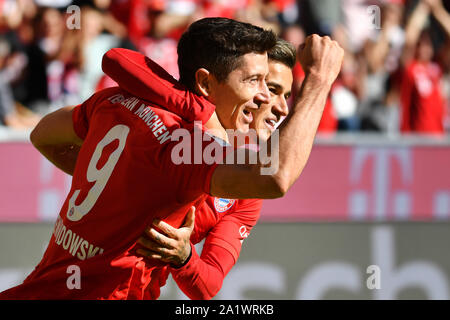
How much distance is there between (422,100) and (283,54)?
148 inches

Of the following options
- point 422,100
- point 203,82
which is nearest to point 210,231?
point 203,82

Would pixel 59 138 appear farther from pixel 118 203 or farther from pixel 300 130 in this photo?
pixel 300 130

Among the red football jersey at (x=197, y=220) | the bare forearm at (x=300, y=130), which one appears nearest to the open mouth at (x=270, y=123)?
the red football jersey at (x=197, y=220)

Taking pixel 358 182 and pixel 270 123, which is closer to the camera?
pixel 270 123

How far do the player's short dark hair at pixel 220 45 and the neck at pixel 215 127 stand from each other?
176 millimetres

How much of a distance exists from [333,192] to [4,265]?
265 cm

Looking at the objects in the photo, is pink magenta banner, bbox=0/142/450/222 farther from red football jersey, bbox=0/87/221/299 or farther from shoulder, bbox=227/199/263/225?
red football jersey, bbox=0/87/221/299

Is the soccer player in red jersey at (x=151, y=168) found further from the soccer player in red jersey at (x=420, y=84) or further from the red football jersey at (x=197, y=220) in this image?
the soccer player in red jersey at (x=420, y=84)

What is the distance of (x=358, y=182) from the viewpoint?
5.88 m

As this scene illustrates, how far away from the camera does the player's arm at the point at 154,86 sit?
2.81m

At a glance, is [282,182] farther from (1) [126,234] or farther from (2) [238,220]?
(2) [238,220]

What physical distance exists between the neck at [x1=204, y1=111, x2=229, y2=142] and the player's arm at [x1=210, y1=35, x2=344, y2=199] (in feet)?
0.98

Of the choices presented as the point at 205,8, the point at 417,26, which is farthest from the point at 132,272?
the point at 417,26

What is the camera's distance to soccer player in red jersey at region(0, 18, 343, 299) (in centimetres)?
254
